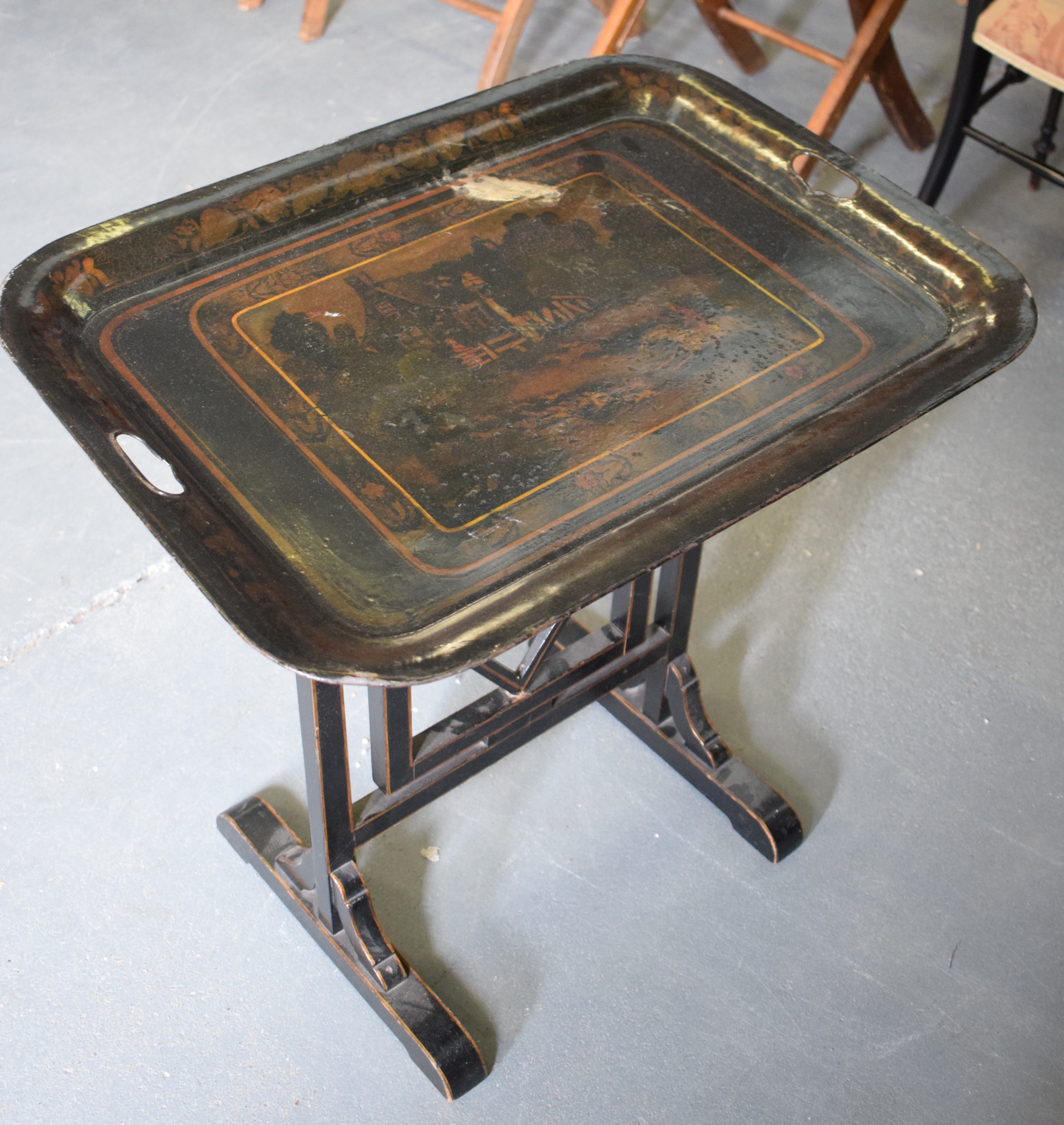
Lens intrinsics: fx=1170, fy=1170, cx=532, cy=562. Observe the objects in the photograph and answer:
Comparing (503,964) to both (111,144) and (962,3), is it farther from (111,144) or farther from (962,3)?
(962,3)

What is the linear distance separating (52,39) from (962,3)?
261 centimetres

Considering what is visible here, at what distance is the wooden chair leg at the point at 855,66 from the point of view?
2.67 meters

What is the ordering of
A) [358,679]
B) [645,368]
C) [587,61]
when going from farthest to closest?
[587,61], [645,368], [358,679]

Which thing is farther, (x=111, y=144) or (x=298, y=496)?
(x=111, y=144)

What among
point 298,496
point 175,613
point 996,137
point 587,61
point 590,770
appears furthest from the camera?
point 996,137

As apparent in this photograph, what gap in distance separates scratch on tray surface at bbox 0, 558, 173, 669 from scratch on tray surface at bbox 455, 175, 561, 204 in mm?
919

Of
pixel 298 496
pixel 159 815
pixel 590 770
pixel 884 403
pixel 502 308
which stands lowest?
pixel 159 815

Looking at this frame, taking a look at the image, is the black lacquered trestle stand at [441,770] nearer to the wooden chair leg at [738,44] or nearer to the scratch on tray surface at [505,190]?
the scratch on tray surface at [505,190]

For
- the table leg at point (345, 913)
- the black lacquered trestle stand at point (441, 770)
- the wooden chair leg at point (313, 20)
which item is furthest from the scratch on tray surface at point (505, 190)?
the wooden chair leg at point (313, 20)

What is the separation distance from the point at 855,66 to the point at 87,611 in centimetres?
207

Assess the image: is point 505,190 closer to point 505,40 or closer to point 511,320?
point 511,320

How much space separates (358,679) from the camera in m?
0.92

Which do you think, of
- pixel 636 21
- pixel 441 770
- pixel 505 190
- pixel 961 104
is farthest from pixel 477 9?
pixel 441 770

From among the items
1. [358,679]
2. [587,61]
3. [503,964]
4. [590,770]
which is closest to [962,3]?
[587,61]
